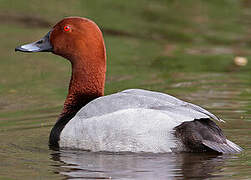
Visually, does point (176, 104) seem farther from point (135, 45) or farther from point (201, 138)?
point (135, 45)

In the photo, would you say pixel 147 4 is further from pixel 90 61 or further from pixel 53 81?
pixel 90 61

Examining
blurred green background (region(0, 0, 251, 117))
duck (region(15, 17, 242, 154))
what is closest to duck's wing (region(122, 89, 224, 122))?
duck (region(15, 17, 242, 154))

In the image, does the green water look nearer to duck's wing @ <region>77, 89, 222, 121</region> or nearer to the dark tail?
the dark tail

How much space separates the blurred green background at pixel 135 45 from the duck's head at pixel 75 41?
1302mm

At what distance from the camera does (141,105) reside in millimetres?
6496

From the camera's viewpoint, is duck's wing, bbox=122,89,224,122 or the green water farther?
duck's wing, bbox=122,89,224,122

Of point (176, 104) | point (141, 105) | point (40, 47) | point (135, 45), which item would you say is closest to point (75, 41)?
point (40, 47)

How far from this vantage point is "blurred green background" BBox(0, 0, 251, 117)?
10.0 m

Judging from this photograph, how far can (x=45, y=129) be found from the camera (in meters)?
7.70

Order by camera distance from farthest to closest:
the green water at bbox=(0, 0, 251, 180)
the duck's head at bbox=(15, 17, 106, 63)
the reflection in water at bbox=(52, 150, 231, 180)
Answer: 1. the duck's head at bbox=(15, 17, 106, 63)
2. the green water at bbox=(0, 0, 251, 180)
3. the reflection in water at bbox=(52, 150, 231, 180)

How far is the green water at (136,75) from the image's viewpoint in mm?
6105

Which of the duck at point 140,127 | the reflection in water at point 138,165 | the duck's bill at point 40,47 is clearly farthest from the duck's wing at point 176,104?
the duck's bill at point 40,47

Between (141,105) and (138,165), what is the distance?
0.68m

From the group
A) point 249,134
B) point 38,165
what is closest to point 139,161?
point 38,165
